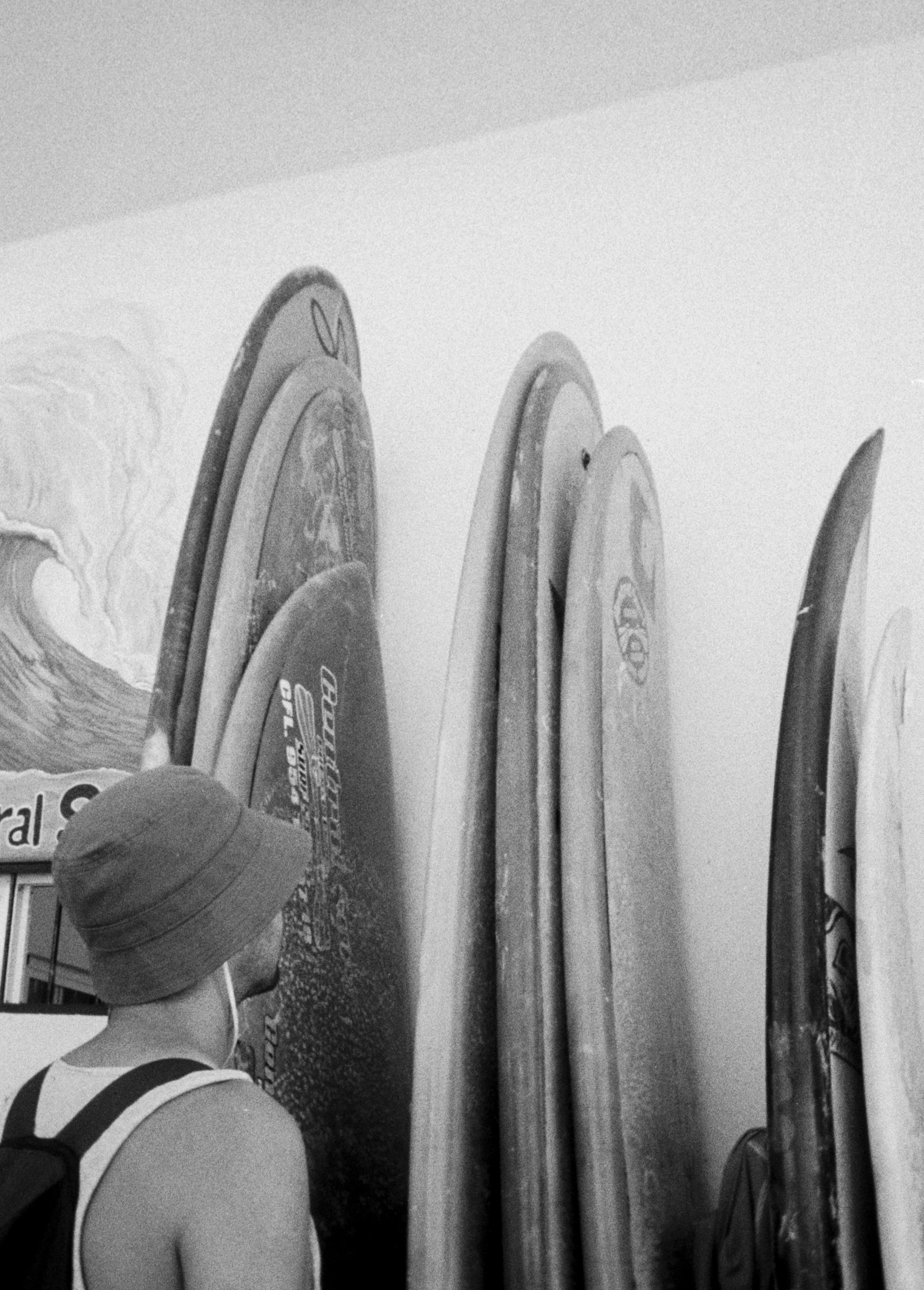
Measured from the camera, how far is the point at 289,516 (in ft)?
4.84

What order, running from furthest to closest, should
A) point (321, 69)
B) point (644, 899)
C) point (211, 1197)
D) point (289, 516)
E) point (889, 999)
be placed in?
1. point (321, 69)
2. point (289, 516)
3. point (644, 899)
4. point (889, 999)
5. point (211, 1197)

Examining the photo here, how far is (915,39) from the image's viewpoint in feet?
5.98

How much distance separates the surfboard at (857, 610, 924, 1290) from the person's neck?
0.49m

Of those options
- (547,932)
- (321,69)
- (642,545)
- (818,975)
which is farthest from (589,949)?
(321,69)

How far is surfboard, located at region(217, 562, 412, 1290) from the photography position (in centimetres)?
129

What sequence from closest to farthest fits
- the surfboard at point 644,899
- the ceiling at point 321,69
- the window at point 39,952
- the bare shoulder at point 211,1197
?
the bare shoulder at point 211,1197
the surfboard at point 644,899
the window at point 39,952
the ceiling at point 321,69

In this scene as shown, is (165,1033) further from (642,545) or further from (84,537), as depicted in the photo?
(84,537)

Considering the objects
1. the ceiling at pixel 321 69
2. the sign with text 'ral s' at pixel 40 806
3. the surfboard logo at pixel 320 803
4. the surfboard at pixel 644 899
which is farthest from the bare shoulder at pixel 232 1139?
the ceiling at pixel 321 69

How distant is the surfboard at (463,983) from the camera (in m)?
1.01

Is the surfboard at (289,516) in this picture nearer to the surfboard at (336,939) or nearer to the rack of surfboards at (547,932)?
the surfboard at (336,939)

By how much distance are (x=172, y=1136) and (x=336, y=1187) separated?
588mm

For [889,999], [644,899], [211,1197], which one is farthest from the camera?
[644,899]

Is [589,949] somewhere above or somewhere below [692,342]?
below

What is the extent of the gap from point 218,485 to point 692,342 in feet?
2.64
